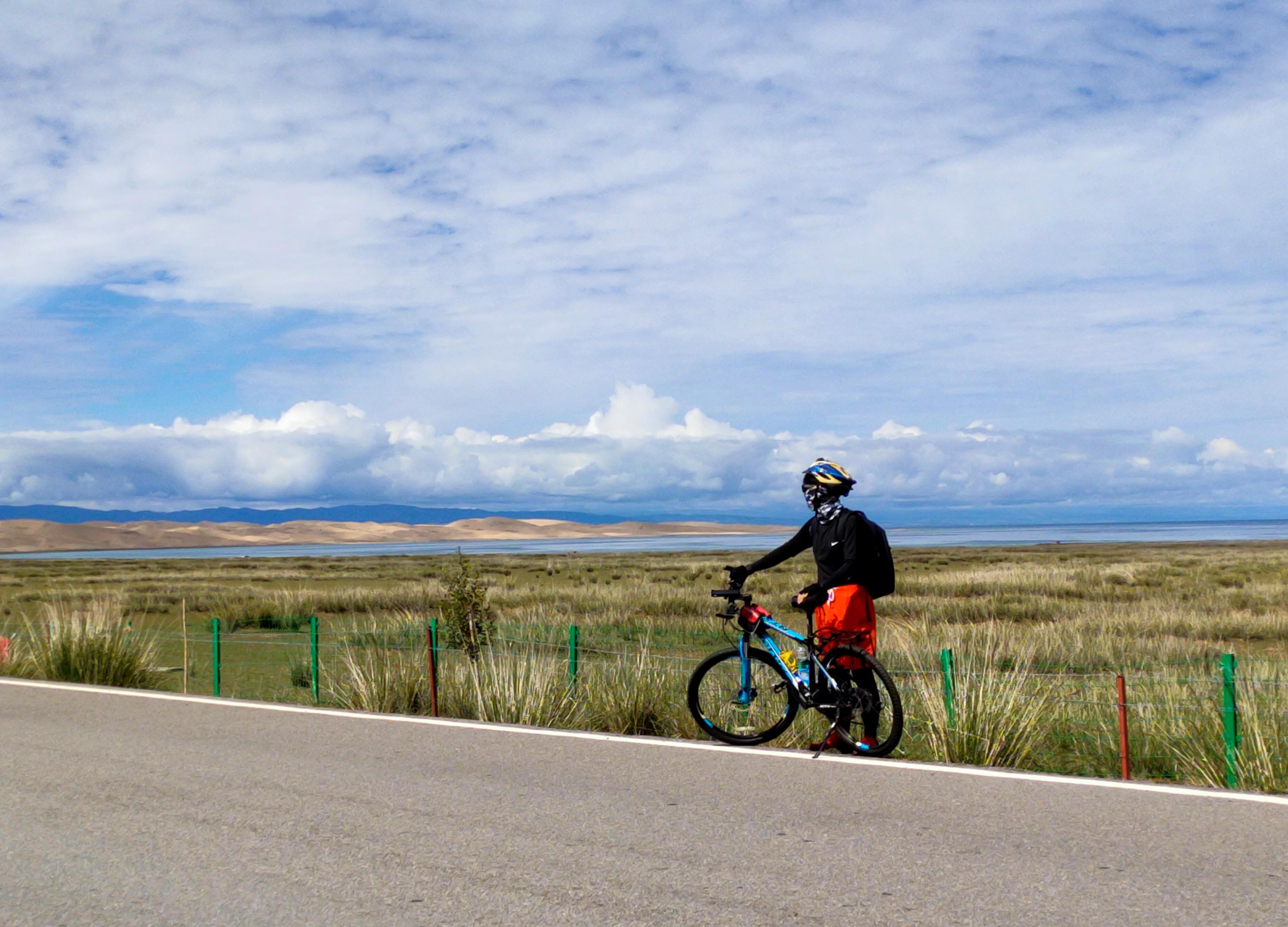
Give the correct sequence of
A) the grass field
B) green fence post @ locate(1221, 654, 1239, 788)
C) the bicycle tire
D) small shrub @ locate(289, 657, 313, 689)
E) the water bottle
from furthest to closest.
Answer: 1. small shrub @ locate(289, 657, 313, 689)
2. the grass field
3. the water bottle
4. the bicycle tire
5. green fence post @ locate(1221, 654, 1239, 788)

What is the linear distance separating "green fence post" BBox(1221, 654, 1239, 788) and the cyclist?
2344mm

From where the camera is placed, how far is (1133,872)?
561cm

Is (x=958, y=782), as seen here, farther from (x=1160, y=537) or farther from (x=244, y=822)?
(x=1160, y=537)

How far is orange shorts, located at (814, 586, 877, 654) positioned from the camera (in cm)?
882

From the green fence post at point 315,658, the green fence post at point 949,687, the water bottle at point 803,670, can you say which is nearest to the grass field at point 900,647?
the green fence post at point 949,687

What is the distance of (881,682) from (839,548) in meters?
1.11

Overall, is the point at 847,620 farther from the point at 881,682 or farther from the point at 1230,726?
the point at 1230,726

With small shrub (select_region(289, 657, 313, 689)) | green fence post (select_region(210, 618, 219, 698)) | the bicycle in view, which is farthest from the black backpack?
small shrub (select_region(289, 657, 313, 689))

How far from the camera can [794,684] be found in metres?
8.95

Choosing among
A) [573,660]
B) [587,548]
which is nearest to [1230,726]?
[573,660]

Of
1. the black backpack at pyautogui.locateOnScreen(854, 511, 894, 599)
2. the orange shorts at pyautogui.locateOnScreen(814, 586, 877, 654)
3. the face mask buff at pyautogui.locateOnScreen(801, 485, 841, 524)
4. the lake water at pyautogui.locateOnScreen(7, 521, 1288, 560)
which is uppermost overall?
the face mask buff at pyautogui.locateOnScreen(801, 485, 841, 524)

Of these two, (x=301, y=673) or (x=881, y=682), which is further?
(x=301, y=673)

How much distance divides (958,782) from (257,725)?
5982 mm

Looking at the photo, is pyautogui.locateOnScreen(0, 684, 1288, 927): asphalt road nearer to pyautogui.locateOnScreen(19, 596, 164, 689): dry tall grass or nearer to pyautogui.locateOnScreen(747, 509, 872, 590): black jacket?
pyautogui.locateOnScreen(747, 509, 872, 590): black jacket
